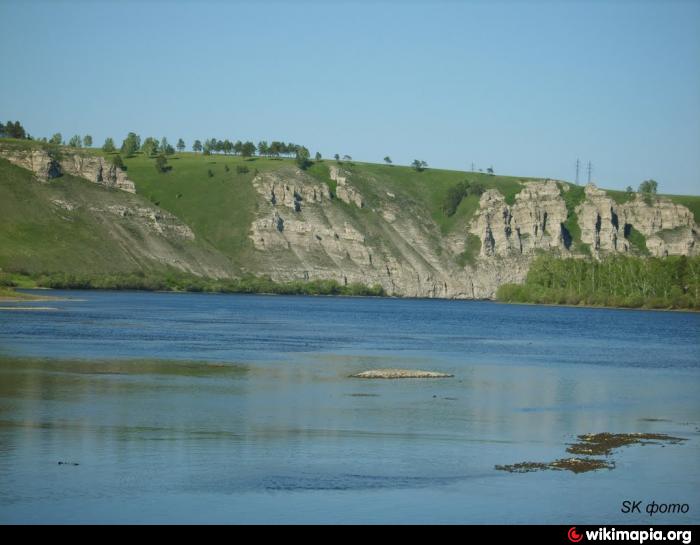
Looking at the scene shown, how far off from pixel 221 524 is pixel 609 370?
4609 centimetres

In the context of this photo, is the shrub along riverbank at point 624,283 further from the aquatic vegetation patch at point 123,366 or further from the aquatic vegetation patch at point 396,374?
the aquatic vegetation patch at point 123,366

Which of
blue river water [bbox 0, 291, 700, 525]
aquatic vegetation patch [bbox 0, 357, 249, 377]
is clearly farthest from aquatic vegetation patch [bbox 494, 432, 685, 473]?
aquatic vegetation patch [bbox 0, 357, 249, 377]

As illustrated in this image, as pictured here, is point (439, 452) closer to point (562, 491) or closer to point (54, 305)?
point (562, 491)

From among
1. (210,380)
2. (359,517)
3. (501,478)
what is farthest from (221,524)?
(210,380)

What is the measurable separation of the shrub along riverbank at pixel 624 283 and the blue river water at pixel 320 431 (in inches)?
4057

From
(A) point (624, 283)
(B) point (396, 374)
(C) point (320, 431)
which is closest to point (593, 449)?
(C) point (320, 431)

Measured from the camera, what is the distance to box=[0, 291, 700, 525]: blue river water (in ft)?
76.9

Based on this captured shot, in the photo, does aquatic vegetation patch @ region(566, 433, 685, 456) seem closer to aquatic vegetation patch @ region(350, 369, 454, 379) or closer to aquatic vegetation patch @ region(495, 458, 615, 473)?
aquatic vegetation patch @ region(495, 458, 615, 473)

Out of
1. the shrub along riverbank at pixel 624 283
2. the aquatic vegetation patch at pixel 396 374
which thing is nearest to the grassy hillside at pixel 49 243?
the shrub along riverbank at pixel 624 283

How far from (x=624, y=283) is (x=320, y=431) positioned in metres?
155

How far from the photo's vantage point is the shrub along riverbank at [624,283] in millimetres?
173625

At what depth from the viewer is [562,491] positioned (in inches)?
992

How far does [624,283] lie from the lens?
18150 centimetres

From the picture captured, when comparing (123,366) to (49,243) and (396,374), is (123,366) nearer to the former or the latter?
(396,374)
